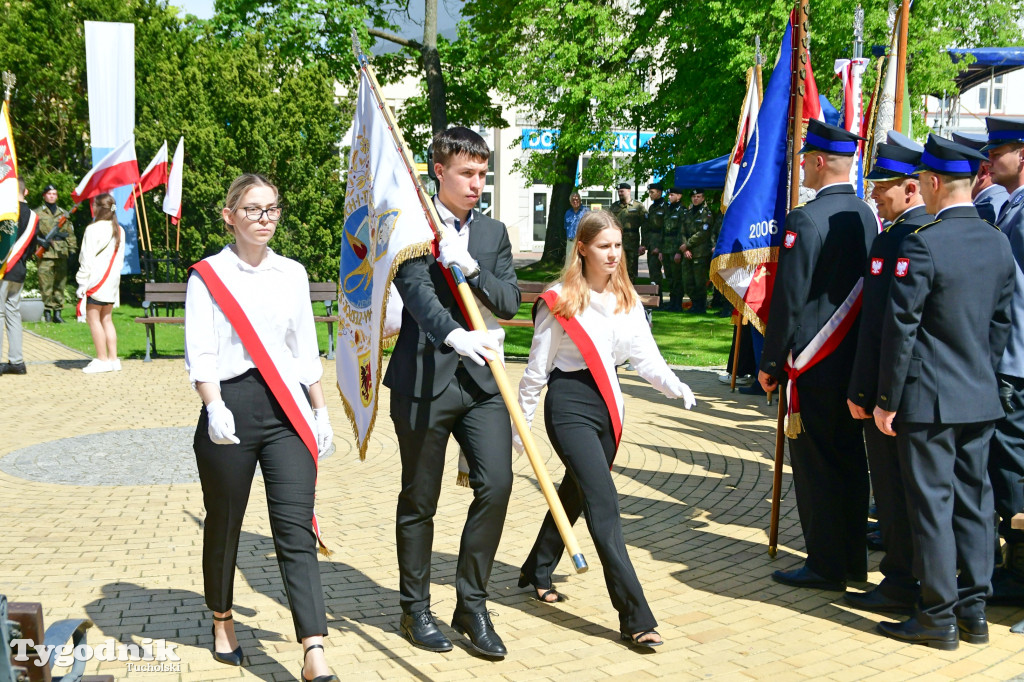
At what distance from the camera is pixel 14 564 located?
552 cm

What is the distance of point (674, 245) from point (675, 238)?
0.15 meters

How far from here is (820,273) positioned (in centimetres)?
507

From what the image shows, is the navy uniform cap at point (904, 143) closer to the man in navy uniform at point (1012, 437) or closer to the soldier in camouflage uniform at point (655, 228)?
the man in navy uniform at point (1012, 437)

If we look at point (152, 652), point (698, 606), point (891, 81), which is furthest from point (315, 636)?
point (891, 81)

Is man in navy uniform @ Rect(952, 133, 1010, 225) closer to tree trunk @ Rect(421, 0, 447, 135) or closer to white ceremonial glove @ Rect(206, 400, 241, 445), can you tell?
white ceremonial glove @ Rect(206, 400, 241, 445)

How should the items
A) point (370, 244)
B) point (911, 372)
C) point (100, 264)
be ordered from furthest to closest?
point (100, 264)
point (370, 244)
point (911, 372)

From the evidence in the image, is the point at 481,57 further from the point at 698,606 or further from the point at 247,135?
the point at 698,606

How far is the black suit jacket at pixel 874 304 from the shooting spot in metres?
4.62

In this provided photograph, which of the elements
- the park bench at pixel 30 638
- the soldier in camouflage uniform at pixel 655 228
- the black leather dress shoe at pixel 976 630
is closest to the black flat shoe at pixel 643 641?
the black leather dress shoe at pixel 976 630

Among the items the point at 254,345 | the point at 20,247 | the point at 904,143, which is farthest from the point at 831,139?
the point at 20,247

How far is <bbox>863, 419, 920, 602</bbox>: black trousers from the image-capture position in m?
4.73

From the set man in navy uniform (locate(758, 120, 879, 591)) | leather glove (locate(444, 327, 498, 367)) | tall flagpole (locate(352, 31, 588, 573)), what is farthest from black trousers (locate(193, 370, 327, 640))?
man in navy uniform (locate(758, 120, 879, 591))

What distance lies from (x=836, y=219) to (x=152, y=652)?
152 inches

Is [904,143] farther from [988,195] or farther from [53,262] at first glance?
[53,262]
